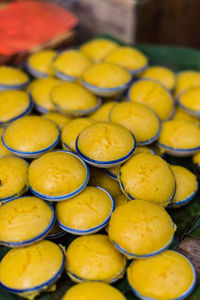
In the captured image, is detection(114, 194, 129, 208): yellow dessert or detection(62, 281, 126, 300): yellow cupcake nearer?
detection(62, 281, 126, 300): yellow cupcake

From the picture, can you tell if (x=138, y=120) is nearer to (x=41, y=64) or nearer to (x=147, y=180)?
(x=147, y=180)

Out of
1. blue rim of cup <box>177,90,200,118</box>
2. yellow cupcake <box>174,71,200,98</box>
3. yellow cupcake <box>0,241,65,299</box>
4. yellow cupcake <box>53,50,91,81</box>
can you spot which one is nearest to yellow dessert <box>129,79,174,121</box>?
blue rim of cup <box>177,90,200,118</box>

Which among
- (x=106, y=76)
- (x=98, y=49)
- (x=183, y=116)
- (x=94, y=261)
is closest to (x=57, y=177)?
(x=94, y=261)

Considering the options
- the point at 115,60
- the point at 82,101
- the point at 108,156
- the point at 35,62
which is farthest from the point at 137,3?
the point at 108,156

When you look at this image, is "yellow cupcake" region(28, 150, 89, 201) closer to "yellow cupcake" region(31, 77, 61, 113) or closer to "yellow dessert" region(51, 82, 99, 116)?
"yellow dessert" region(51, 82, 99, 116)

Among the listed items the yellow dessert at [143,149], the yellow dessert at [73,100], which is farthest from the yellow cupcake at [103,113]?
the yellow dessert at [143,149]

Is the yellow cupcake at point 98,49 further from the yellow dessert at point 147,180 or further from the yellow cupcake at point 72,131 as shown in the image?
the yellow dessert at point 147,180
